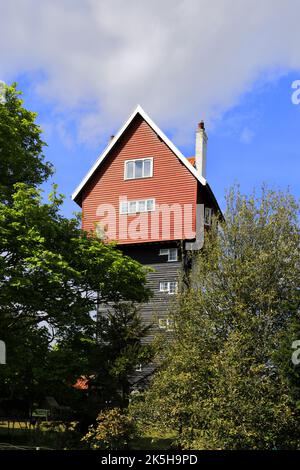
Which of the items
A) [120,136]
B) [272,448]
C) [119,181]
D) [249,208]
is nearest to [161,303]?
[119,181]

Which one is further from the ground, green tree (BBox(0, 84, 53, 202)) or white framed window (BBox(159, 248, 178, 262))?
green tree (BBox(0, 84, 53, 202))

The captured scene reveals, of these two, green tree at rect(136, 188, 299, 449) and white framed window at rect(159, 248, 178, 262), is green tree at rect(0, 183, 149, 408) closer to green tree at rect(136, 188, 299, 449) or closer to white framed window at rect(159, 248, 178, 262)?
green tree at rect(136, 188, 299, 449)

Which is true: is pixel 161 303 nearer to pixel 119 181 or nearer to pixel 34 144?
pixel 119 181

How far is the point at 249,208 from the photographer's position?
1159 inches

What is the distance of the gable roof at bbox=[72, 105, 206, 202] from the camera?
4447 cm

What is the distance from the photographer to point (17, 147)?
30531 millimetres

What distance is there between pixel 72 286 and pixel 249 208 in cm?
992

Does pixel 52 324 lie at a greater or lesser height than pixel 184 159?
lesser

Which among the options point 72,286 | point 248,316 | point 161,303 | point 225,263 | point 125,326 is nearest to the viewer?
point 248,316

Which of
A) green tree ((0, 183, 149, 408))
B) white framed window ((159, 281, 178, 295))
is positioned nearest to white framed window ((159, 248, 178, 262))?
white framed window ((159, 281, 178, 295))

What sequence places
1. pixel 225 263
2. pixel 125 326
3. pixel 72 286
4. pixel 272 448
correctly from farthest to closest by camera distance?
pixel 125 326
pixel 72 286
pixel 225 263
pixel 272 448

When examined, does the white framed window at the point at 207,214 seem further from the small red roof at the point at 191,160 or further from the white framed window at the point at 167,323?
the white framed window at the point at 167,323

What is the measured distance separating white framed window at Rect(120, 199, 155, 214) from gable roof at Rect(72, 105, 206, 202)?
385 cm

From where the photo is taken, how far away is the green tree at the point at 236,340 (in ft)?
77.1
